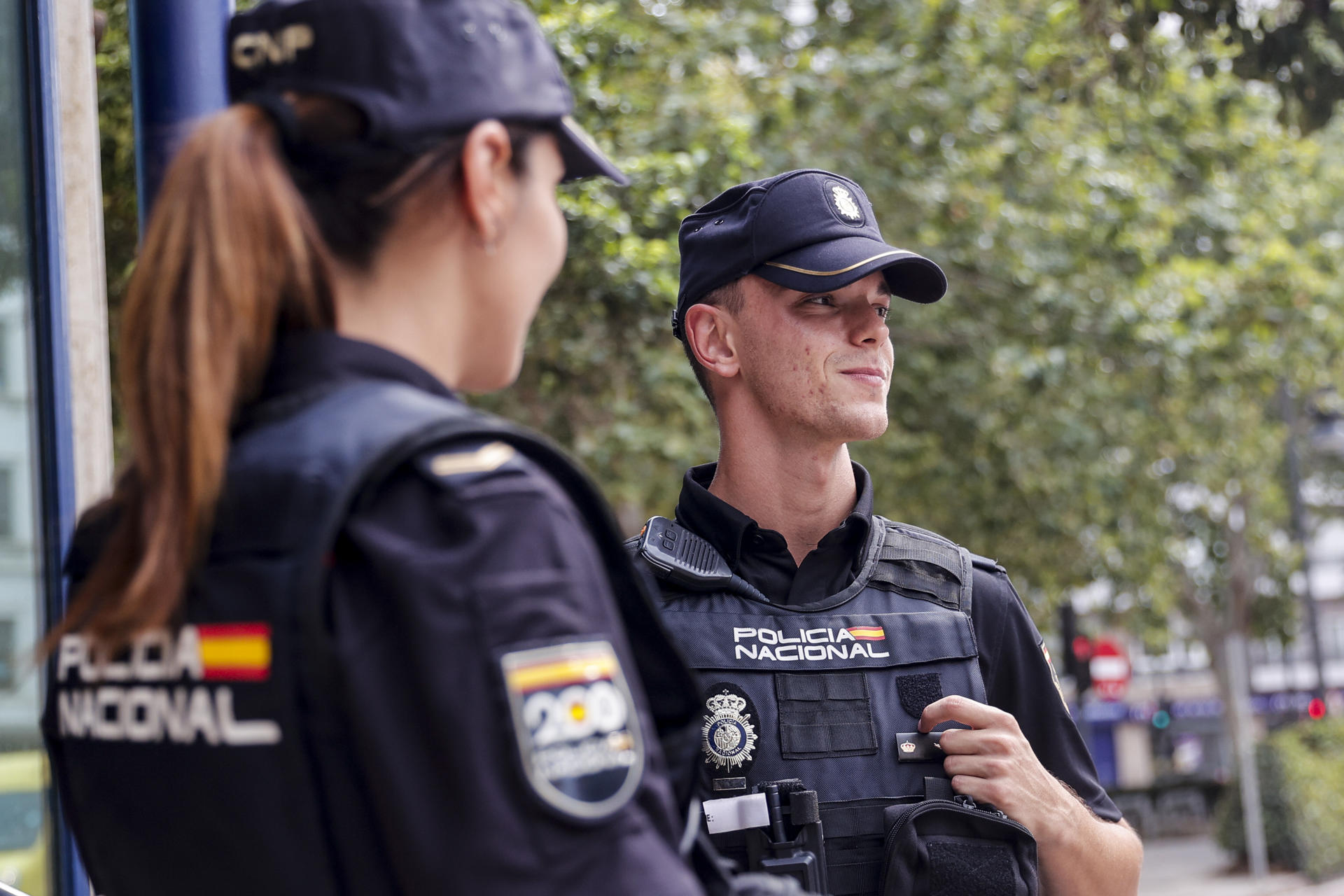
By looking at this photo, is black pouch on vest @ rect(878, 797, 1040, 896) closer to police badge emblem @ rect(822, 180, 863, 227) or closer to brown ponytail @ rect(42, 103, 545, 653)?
police badge emblem @ rect(822, 180, 863, 227)

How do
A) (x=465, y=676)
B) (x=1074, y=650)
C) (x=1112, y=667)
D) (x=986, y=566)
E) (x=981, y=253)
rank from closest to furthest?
(x=465, y=676) → (x=986, y=566) → (x=981, y=253) → (x=1074, y=650) → (x=1112, y=667)

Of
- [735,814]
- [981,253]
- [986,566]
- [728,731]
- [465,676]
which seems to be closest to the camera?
[465,676]

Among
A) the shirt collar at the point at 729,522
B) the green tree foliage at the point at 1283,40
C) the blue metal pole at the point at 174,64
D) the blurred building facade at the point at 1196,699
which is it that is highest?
the green tree foliage at the point at 1283,40

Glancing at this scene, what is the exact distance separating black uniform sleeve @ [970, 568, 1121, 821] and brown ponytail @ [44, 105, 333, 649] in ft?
5.05

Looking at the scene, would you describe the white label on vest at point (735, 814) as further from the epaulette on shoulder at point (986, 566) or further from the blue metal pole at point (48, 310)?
the blue metal pole at point (48, 310)

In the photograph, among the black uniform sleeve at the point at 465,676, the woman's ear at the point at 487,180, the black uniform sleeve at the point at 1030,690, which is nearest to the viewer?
the black uniform sleeve at the point at 465,676

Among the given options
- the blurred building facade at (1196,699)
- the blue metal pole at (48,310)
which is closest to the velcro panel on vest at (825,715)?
the blue metal pole at (48,310)

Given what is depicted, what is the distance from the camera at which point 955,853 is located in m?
2.05

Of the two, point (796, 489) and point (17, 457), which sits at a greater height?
point (17, 457)

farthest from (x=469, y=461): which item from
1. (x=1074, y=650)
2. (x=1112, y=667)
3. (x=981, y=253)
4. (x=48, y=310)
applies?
(x=1112, y=667)

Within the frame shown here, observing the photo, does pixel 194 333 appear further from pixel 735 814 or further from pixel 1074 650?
pixel 1074 650

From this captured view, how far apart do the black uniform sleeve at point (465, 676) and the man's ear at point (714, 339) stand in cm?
153

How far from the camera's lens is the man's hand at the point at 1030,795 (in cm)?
206

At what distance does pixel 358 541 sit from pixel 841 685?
1.39 meters
